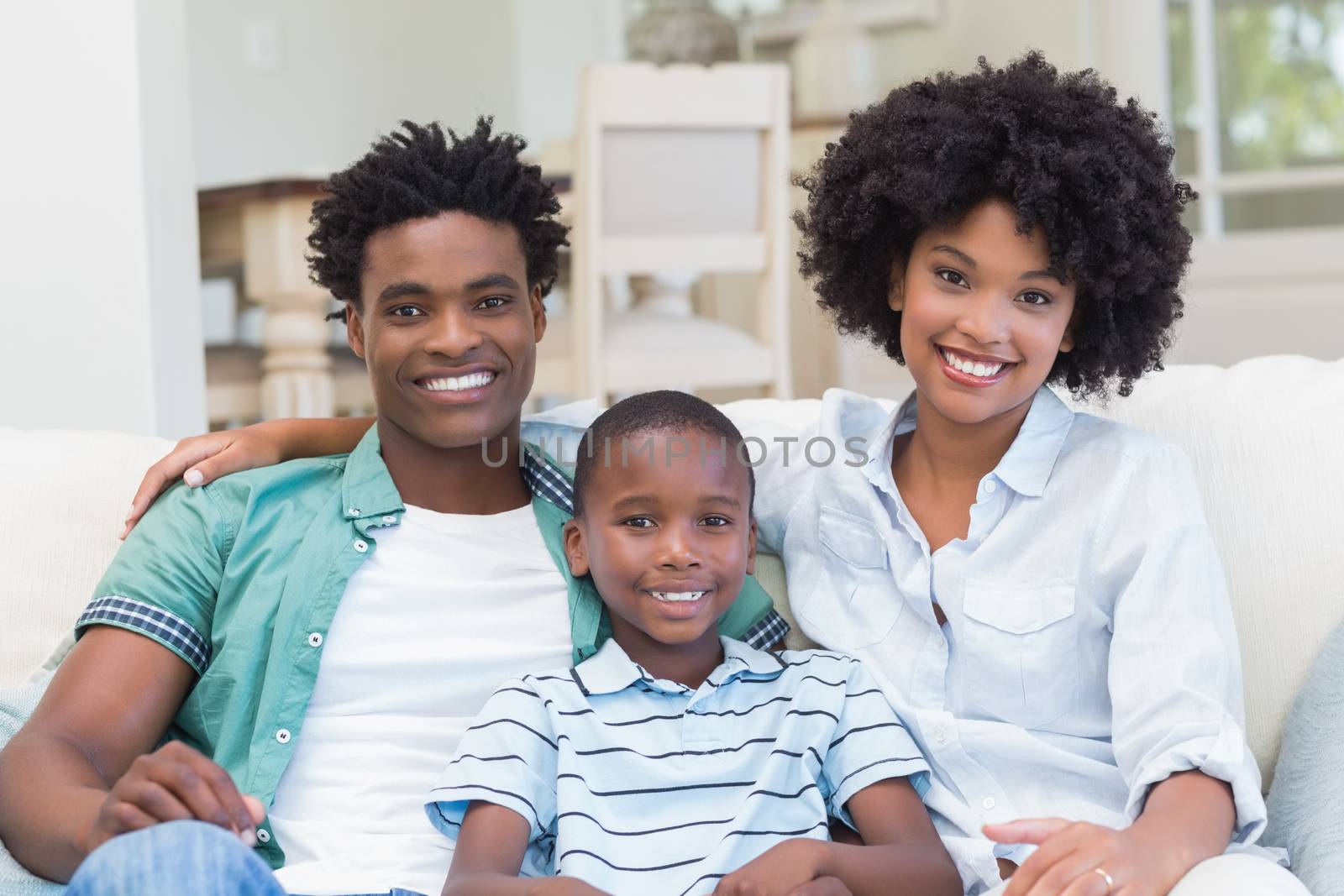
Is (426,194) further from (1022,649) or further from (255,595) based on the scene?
(1022,649)

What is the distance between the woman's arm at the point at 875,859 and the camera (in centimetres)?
113

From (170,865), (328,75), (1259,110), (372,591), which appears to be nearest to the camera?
(170,865)

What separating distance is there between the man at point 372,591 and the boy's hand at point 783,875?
297 millimetres

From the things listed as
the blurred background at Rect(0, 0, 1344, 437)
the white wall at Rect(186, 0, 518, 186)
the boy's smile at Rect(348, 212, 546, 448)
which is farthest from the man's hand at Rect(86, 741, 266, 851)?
the white wall at Rect(186, 0, 518, 186)

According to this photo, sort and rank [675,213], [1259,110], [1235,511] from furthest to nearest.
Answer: [1259,110] < [675,213] < [1235,511]

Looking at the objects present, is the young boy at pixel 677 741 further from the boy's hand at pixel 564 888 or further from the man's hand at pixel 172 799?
the man's hand at pixel 172 799

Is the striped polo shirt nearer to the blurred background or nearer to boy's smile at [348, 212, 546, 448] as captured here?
boy's smile at [348, 212, 546, 448]

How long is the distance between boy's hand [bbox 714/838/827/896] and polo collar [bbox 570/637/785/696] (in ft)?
0.70

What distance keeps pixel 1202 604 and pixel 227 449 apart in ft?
3.12

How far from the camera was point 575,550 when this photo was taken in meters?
1.43

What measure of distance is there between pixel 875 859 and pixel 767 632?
34 cm

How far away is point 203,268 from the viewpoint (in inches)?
135

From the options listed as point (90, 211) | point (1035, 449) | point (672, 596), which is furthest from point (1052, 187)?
point (90, 211)

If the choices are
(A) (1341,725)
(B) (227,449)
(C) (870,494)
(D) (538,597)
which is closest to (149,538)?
(B) (227,449)
